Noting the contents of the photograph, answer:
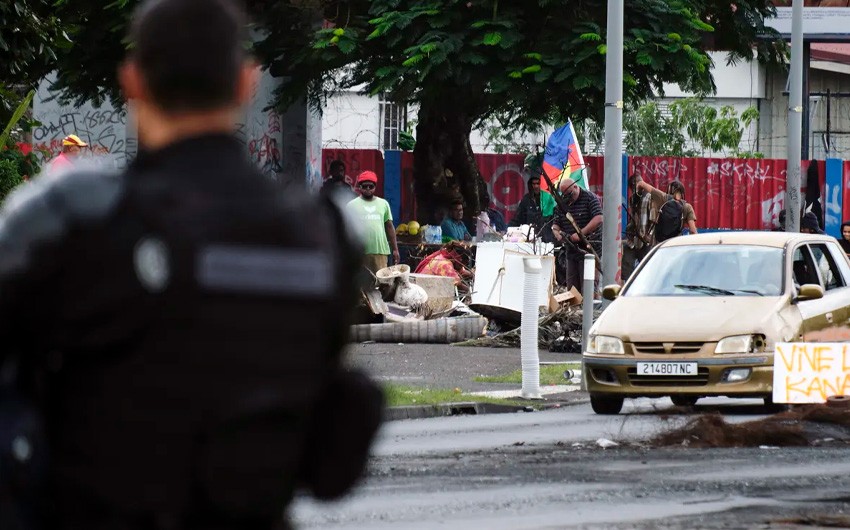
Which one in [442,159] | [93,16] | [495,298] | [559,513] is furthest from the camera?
[442,159]

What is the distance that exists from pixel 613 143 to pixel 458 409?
4118 millimetres

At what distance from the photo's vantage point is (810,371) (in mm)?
11953

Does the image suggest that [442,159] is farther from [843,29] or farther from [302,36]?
[843,29]

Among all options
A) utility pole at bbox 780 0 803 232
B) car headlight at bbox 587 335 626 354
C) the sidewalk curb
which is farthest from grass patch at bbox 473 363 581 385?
utility pole at bbox 780 0 803 232

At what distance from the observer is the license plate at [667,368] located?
44.0 ft

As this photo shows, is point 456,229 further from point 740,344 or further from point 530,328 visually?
point 740,344

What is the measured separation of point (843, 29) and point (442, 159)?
13.8m

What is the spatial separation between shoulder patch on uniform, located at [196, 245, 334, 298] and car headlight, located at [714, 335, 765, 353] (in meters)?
10.9

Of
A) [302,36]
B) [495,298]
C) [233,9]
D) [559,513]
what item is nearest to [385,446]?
[559,513]

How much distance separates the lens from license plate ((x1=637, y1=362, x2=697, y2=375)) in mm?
13422

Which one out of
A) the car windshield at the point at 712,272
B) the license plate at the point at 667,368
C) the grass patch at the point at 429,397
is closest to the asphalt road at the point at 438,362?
the grass patch at the point at 429,397

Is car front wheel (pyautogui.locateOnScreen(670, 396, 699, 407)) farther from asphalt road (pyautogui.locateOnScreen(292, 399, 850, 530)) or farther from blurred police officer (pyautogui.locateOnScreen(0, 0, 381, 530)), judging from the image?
blurred police officer (pyautogui.locateOnScreen(0, 0, 381, 530))

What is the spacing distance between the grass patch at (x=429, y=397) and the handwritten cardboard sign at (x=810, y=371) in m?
3.34

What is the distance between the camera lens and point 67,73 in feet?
93.0
